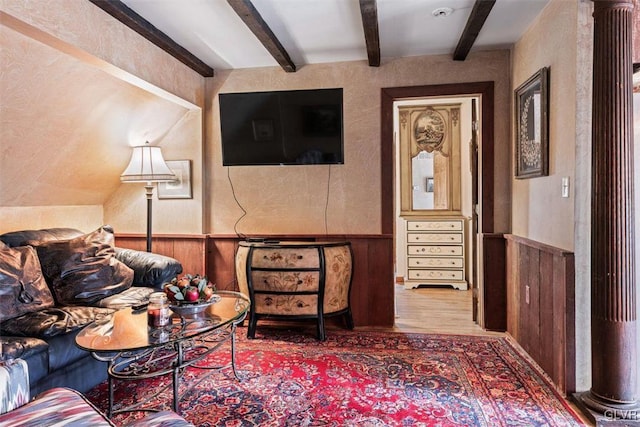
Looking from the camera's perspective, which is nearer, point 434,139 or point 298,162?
point 298,162

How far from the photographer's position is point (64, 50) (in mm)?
2229

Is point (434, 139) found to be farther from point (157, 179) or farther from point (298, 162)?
point (157, 179)

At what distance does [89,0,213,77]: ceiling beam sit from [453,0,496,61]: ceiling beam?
221cm

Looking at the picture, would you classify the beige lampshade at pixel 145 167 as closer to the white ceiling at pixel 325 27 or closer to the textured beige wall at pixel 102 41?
the textured beige wall at pixel 102 41

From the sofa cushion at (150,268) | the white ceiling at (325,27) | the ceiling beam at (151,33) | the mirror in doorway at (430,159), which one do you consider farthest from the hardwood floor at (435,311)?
the ceiling beam at (151,33)

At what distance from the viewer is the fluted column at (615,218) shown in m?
1.91

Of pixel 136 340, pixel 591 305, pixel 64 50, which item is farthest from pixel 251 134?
pixel 591 305

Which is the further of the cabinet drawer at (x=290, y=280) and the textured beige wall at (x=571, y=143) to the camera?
the cabinet drawer at (x=290, y=280)

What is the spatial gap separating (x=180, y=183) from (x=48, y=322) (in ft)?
5.95

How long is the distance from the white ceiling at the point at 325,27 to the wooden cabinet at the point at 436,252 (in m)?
2.34

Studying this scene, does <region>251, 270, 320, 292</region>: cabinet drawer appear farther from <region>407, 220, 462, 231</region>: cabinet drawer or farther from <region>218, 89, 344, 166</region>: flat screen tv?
<region>407, 220, 462, 231</region>: cabinet drawer

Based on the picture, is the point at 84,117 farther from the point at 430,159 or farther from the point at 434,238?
the point at 430,159

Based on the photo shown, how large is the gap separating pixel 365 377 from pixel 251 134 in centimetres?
225

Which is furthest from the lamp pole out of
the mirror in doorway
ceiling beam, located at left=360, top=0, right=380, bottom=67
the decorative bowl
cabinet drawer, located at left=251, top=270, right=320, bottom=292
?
the mirror in doorway
